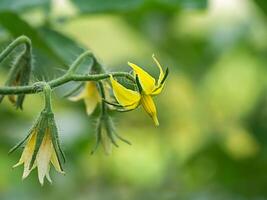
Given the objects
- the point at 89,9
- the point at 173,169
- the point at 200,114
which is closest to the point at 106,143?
the point at 89,9

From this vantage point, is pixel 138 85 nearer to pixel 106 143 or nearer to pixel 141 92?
pixel 141 92

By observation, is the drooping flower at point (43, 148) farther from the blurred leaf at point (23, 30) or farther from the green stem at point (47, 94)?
the blurred leaf at point (23, 30)

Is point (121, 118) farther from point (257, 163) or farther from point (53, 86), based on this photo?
point (53, 86)

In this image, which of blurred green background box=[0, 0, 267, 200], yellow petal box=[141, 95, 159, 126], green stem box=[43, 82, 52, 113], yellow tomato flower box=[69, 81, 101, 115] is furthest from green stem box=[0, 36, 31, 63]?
blurred green background box=[0, 0, 267, 200]

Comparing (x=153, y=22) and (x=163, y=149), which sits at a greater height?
(x=153, y=22)

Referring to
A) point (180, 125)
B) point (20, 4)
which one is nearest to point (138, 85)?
point (20, 4)
